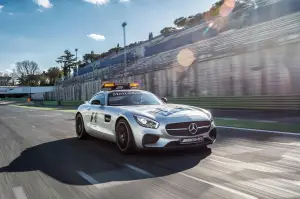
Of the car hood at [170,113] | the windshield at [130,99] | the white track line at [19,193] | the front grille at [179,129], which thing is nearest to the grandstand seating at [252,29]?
the windshield at [130,99]

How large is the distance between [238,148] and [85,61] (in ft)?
408

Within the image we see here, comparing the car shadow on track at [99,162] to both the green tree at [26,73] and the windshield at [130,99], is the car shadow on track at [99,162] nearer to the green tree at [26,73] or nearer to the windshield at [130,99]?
the windshield at [130,99]

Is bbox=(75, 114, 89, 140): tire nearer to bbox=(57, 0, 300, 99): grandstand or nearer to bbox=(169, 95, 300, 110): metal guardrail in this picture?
bbox=(169, 95, 300, 110): metal guardrail

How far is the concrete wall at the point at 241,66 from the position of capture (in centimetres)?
1688

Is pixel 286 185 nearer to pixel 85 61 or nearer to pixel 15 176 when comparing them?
pixel 15 176

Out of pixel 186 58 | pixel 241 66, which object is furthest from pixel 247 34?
pixel 186 58

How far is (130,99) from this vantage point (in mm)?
7629

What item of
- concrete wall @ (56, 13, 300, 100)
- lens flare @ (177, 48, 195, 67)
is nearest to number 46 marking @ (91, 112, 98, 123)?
concrete wall @ (56, 13, 300, 100)

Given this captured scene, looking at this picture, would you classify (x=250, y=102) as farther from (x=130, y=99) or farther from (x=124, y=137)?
(x=124, y=137)

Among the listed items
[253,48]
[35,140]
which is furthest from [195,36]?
[35,140]

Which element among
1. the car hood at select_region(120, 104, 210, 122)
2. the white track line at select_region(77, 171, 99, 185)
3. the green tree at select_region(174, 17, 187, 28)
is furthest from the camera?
the green tree at select_region(174, 17, 187, 28)

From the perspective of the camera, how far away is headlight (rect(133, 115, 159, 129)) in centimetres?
596

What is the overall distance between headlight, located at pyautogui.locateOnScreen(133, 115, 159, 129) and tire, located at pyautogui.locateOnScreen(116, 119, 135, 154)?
1.04 ft

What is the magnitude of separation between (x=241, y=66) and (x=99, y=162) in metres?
15.9
